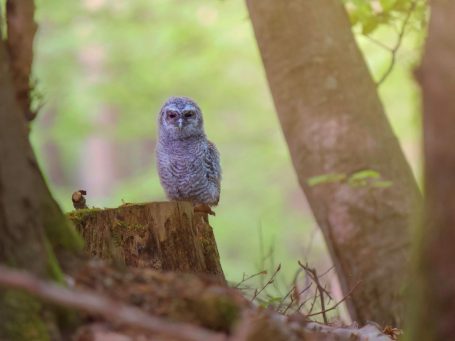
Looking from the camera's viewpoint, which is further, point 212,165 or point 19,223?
point 212,165

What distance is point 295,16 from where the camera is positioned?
550 cm

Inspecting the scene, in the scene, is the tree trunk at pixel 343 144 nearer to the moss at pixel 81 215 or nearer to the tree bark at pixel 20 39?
the moss at pixel 81 215

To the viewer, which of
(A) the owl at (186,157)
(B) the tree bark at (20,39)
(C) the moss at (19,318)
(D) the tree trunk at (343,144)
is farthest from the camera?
(A) the owl at (186,157)

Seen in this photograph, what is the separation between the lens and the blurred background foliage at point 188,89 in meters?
14.0

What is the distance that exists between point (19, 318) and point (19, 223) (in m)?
0.30

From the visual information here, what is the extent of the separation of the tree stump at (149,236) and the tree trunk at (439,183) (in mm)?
2440

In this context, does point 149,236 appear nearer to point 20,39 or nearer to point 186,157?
point 20,39

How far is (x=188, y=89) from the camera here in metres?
15.2

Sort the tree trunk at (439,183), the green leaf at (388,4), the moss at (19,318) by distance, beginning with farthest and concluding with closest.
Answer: the green leaf at (388,4) < the moss at (19,318) < the tree trunk at (439,183)

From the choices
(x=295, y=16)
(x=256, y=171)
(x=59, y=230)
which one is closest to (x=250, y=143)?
(x=256, y=171)

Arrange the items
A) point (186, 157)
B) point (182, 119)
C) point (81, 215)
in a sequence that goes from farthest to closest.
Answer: point (182, 119), point (186, 157), point (81, 215)

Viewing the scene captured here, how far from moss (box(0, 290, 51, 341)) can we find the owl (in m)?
4.15

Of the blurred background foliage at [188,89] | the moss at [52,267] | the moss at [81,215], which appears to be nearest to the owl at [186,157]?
the moss at [81,215]

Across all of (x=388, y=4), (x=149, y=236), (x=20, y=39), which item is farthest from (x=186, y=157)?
(x=20, y=39)
